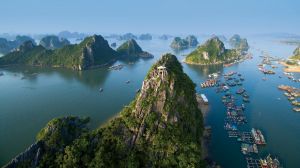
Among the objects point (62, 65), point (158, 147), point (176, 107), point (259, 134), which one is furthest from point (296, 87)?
point (62, 65)

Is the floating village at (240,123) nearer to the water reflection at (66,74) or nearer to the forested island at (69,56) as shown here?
the water reflection at (66,74)

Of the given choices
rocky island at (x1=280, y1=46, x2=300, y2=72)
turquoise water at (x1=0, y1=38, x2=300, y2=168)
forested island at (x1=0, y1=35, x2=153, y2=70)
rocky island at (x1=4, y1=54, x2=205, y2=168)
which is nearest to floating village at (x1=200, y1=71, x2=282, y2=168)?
turquoise water at (x1=0, y1=38, x2=300, y2=168)

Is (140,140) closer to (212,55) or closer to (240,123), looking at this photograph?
(240,123)

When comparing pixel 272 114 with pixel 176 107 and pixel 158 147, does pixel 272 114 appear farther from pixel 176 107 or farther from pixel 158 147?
pixel 158 147

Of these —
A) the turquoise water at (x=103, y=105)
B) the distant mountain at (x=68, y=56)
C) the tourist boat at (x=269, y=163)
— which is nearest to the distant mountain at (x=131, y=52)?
the distant mountain at (x=68, y=56)

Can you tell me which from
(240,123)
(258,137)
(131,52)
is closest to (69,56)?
(131,52)
